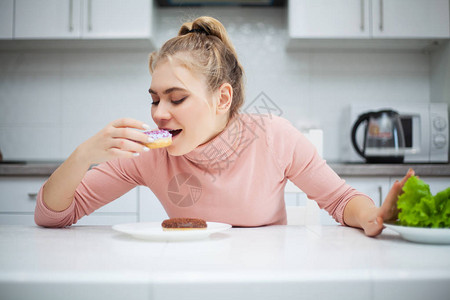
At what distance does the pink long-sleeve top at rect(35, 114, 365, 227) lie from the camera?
1167 mm

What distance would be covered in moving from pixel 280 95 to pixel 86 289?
2389mm

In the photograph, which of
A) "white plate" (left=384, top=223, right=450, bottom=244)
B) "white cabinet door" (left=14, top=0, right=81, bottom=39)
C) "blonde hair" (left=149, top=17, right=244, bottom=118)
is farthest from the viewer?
"white cabinet door" (left=14, top=0, right=81, bottom=39)

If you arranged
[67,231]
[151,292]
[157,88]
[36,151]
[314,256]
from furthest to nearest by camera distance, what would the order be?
[36,151] → [157,88] → [67,231] → [314,256] → [151,292]

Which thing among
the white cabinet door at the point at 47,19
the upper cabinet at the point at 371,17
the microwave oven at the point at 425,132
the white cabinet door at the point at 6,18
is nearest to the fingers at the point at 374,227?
the microwave oven at the point at 425,132

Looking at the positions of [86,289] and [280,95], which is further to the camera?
[280,95]

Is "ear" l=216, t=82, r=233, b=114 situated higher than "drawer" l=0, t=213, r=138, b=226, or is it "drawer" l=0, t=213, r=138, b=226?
"ear" l=216, t=82, r=233, b=114

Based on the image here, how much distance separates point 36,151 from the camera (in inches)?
109

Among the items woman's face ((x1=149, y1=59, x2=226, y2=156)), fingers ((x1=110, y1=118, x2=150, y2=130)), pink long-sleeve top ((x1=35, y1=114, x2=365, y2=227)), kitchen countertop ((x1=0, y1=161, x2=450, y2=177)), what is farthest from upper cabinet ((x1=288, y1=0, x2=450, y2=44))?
fingers ((x1=110, y1=118, x2=150, y2=130))

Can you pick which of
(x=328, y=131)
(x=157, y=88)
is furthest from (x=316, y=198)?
(x=328, y=131)

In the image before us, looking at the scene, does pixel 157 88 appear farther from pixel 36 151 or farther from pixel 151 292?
pixel 36 151

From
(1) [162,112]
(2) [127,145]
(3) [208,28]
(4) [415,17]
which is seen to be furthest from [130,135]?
(4) [415,17]

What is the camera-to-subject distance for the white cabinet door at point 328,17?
2461mm

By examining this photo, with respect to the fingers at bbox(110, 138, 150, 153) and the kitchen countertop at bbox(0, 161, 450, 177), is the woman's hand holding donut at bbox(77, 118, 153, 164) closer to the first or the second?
the fingers at bbox(110, 138, 150, 153)

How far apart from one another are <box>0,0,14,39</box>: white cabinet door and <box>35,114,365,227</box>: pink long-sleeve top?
1.73 m
